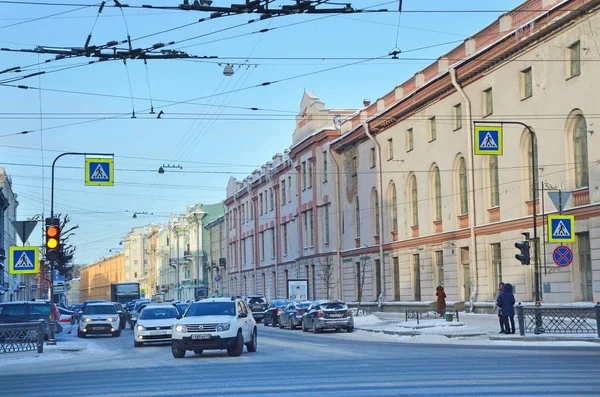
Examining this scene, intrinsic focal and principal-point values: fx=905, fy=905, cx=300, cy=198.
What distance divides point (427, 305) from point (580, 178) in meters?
16.2

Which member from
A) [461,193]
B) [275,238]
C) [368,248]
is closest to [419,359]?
[461,193]

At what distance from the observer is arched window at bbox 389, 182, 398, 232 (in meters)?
54.7

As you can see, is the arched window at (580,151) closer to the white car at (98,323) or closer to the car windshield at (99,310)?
the white car at (98,323)

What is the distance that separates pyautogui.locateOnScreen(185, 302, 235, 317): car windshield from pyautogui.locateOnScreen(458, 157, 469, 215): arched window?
22675mm

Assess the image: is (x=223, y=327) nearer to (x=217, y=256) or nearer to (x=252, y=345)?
(x=252, y=345)

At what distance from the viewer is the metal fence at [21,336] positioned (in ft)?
93.2

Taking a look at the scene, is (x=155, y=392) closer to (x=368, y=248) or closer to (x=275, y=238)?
(x=368, y=248)

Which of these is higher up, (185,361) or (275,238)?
(275,238)

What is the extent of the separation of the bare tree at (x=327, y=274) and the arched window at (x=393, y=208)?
30.1ft

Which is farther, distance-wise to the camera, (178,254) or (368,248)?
(178,254)

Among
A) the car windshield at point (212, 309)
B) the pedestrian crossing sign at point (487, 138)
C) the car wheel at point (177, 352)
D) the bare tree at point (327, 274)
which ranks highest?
the pedestrian crossing sign at point (487, 138)

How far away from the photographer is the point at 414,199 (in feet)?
171

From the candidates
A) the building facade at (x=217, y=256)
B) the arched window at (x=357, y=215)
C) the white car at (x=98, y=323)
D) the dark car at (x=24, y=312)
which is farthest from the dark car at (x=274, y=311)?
the building facade at (x=217, y=256)

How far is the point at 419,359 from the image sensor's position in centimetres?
2086
